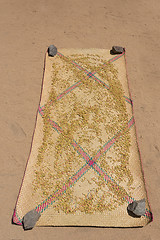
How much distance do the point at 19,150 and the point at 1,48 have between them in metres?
2.70

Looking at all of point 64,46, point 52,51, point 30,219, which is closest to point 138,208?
point 30,219

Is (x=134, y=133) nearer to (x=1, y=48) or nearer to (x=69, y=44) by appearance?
(x=69, y=44)

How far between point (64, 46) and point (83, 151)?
2.77m

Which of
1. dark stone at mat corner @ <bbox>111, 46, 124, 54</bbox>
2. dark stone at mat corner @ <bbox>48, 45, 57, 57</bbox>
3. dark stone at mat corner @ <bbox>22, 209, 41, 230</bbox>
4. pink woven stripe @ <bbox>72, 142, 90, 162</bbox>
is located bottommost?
dark stone at mat corner @ <bbox>22, 209, 41, 230</bbox>

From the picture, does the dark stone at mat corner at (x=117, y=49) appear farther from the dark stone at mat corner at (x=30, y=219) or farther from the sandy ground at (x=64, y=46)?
the dark stone at mat corner at (x=30, y=219)

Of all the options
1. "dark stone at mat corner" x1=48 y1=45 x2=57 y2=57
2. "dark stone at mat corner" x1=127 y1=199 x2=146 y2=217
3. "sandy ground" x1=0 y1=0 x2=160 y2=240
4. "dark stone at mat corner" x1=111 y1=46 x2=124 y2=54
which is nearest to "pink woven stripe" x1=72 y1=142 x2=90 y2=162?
"sandy ground" x1=0 y1=0 x2=160 y2=240

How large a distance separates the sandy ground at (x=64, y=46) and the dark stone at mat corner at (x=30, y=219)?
0.47 ft

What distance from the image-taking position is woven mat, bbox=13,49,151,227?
3.07 m

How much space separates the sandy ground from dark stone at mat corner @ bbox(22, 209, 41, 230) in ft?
0.47

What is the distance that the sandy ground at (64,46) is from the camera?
310 cm

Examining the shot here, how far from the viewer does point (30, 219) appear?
293 centimetres

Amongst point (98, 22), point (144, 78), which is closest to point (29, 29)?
point (98, 22)

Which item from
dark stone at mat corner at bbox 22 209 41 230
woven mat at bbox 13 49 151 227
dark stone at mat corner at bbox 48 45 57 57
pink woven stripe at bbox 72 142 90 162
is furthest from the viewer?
dark stone at mat corner at bbox 48 45 57 57

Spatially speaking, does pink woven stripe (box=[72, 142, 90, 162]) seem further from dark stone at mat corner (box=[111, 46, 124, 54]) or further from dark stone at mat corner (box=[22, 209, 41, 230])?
dark stone at mat corner (box=[111, 46, 124, 54])
